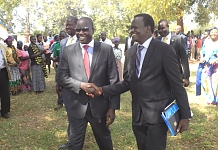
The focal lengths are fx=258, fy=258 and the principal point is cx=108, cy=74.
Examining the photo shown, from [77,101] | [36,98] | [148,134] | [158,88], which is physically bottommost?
[36,98]

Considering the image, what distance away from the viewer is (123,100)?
24.4 feet

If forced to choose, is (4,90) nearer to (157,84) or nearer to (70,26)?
(70,26)

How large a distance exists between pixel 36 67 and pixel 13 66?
0.74 metres

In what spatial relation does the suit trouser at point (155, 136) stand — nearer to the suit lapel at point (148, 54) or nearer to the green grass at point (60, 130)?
the suit lapel at point (148, 54)

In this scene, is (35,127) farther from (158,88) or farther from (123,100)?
(158,88)

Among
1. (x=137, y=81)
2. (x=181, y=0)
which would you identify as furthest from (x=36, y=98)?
(x=181, y=0)

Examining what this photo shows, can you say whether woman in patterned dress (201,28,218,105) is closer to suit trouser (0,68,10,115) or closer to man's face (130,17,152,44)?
man's face (130,17,152,44)

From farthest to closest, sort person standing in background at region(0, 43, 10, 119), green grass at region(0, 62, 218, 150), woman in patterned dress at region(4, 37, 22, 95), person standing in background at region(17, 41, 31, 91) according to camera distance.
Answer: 1. person standing in background at region(17, 41, 31, 91)
2. woman in patterned dress at region(4, 37, 22, 95)
3. person standing in background at region(0, 43, 10, 119)
4. green grass at region(0, 62, 218, 150)

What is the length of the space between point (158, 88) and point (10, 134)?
358cm

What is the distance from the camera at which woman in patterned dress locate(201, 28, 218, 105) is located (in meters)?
6.31

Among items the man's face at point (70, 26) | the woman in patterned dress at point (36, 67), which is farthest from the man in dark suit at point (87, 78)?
the woman in patterned dress at point (36, 67)

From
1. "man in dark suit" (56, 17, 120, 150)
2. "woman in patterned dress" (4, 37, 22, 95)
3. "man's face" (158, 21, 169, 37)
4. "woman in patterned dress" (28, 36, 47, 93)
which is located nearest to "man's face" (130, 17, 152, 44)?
"man in dark suit" (56, 17, 120, 150)

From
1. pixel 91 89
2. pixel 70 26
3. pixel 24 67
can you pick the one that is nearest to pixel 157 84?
pixel 91 89

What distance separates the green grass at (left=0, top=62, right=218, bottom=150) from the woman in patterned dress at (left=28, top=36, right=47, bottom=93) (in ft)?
4.41
